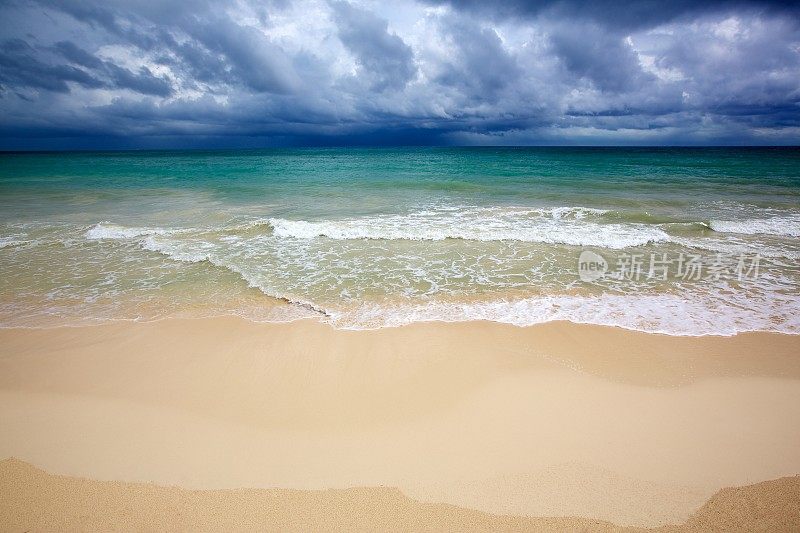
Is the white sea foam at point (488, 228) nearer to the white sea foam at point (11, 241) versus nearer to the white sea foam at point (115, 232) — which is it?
the white sea foam at point (115, 232)

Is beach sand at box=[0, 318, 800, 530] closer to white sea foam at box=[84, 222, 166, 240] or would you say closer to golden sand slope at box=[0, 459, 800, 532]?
golden sand slope at box=[0, 459, 800, 532]

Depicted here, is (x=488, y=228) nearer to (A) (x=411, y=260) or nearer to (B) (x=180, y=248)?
(A) (x=411, y=260)

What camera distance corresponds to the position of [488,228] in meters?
14.1

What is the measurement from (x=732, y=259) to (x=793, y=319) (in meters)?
4.30

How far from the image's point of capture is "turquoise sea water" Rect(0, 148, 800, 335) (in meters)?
7.29

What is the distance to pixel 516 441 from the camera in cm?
400

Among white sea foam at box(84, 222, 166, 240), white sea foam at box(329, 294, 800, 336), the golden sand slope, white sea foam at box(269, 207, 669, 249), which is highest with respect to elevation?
white sea foam at box(269, 207, 669, 249)

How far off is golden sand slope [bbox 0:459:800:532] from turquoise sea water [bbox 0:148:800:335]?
351 centimetres

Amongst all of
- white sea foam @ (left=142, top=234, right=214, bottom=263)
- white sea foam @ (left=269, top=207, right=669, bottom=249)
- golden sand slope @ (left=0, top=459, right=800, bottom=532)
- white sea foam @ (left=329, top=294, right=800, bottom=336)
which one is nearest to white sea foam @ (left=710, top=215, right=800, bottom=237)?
white sea foam @ (left=269, top=207, right=669, bottom=249)

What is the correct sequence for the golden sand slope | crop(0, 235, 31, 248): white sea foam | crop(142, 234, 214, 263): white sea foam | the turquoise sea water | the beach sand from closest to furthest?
the golden sand slope, the beach sand, the turquoise sea water, crop(142, 234, 214, 263): white sea foam, crop(0, 235, 31, 248): white sea foam

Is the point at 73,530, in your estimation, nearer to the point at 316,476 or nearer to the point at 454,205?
the point at 316,476

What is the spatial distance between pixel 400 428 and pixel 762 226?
17.5m

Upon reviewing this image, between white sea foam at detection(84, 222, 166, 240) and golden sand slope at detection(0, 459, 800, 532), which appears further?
white sea foam at detection(84, 222, 166, 240)

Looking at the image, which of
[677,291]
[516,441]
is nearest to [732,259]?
[677,291]
